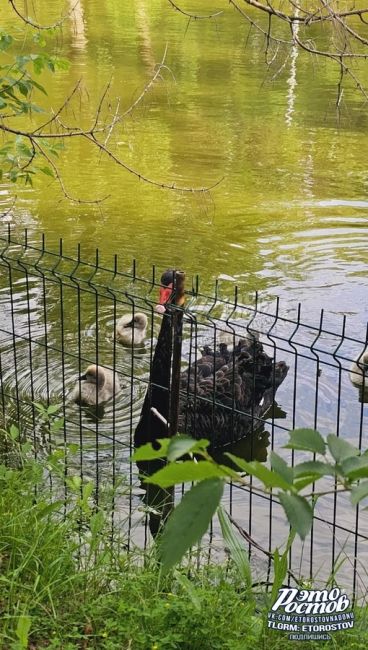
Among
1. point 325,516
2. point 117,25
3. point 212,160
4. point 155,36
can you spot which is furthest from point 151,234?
point 117,25

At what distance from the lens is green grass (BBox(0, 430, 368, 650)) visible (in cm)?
363

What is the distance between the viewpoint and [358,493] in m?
1.84

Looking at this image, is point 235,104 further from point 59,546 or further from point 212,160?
point 59,546

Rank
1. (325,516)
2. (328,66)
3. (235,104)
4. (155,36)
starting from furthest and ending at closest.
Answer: (155,36)
(328,66)
(235,104)
(325,516)

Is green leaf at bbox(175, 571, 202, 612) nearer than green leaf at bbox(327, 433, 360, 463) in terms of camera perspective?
No

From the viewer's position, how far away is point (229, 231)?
1142cm

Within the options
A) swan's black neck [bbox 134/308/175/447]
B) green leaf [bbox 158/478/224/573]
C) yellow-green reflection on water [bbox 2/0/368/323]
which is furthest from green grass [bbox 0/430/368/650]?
yellow-green reflection on water [bbox 2/0/368/323]

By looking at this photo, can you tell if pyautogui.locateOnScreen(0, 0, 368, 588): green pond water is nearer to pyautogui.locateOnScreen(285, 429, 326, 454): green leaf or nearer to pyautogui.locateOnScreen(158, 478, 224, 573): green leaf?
pyautogui.locateOnScreen(285, 429, 326, 454): green leaf

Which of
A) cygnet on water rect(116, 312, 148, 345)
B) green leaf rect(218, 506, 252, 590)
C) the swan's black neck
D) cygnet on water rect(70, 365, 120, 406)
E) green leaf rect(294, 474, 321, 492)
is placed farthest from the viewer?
cygnet on water rect(116, 312, 148, 345)

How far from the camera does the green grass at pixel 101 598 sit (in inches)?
143

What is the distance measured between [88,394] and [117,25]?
22.1 metres

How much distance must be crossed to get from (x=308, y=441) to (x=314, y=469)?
0.05 metres

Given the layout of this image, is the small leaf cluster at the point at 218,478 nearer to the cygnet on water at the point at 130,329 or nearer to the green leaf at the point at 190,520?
the green leaf at the point at 190,520

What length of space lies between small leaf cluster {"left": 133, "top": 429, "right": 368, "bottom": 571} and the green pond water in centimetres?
321
